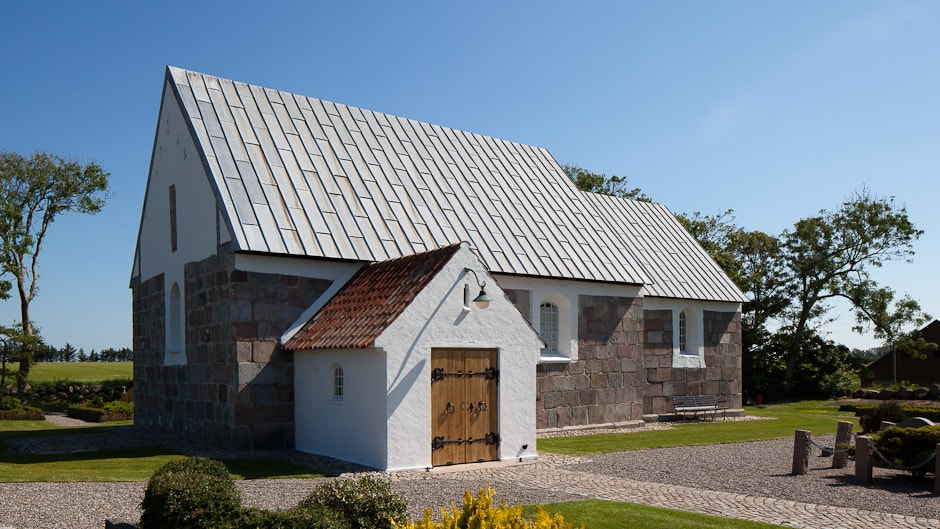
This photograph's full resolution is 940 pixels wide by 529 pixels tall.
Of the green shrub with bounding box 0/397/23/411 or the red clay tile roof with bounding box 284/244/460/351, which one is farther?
the green shrub with bounding box 0/397/23/411

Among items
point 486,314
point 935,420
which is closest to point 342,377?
point 486,314

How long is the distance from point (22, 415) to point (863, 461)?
22.6 m

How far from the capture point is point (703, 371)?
2233 centimetres

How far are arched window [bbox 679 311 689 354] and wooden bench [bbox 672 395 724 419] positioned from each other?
4.60ft

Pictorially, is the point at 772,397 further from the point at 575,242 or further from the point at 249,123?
the point at 249,123

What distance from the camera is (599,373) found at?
18.5m

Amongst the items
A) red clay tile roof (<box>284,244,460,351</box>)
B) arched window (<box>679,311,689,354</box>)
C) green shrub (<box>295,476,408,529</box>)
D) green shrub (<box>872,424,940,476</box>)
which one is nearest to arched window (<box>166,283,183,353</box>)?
red clay tile roof (<box>284,244,460,351</box>)

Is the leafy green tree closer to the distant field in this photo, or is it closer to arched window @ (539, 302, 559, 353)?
the distant field

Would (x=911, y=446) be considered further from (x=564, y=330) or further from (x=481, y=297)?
(x=564, y=330)

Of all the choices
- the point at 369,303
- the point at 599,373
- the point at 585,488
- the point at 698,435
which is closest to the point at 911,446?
the point at 585,488

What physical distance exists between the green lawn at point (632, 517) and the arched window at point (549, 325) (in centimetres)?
858

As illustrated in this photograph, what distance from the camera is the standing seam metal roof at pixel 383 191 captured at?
14.9 meters

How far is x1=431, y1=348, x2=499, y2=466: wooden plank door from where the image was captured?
12.6 metres

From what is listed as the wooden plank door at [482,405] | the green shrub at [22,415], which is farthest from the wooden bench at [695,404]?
the green shrub at [22,415]
